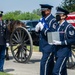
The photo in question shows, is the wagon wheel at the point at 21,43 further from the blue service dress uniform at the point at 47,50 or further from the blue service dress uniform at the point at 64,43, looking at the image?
the blue service dress uniform at the point at 64,43

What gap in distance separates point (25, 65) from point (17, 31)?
4.32 feet

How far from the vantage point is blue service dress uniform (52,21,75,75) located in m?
7.64

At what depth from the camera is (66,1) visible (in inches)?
1340

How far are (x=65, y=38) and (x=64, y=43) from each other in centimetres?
10

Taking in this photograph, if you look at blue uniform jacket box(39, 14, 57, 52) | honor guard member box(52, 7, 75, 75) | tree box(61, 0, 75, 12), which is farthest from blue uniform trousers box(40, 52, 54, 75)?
tree box(61, 0, 75, 12)

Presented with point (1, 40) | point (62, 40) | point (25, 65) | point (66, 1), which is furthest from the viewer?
point (66, 1)

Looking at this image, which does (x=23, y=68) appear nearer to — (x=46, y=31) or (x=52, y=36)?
(x=46, y=31)

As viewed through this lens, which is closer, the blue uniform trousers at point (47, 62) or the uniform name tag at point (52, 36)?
the uniform name tag at point (52, 36)

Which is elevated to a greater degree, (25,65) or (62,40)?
(62,40)

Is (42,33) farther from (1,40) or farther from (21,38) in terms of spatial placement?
(21,38)

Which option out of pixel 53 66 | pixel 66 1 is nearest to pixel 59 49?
pixel 53 66

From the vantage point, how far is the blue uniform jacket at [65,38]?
301 inches

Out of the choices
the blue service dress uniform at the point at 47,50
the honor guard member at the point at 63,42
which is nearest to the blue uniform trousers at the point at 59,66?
the honor guard member at the point at 63,42

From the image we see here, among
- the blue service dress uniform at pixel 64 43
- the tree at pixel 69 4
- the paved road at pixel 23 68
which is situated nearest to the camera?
the blue service dress uniform at pixel 64 43
